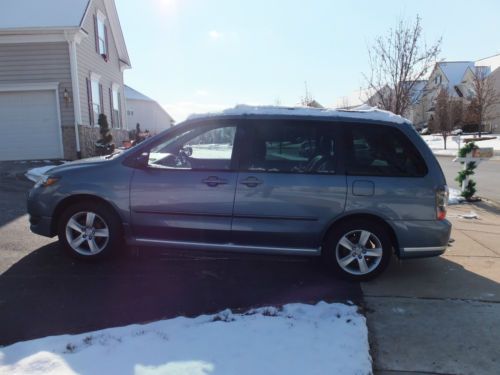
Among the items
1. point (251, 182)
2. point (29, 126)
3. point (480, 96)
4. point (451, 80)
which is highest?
point (451, 80)

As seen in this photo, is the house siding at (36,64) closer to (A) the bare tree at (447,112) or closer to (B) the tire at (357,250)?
(B) the tire at (357,250)

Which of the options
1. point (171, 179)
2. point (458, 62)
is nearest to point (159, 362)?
point (171, 179)

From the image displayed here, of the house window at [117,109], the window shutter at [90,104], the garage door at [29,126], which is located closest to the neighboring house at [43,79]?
the garage door at [29,126]

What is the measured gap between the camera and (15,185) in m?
10.8

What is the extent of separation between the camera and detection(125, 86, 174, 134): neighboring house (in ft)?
152

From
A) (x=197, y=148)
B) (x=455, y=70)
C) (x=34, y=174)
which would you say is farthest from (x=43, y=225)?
(x=455, y=70)

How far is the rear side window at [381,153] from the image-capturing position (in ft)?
15.3

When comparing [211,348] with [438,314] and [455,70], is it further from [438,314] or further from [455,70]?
[455,70]

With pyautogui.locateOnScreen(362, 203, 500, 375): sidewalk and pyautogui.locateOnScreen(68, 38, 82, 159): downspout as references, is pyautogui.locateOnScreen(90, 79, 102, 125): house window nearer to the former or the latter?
pyautogui.locateOnScreen(68, 38, 82, 159): downspout

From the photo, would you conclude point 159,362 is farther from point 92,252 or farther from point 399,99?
point 399,99

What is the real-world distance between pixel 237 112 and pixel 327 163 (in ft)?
3.79

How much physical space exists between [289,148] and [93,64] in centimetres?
1500

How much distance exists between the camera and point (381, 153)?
4699mm

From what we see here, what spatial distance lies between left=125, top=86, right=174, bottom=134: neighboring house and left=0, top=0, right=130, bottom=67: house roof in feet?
97.0
